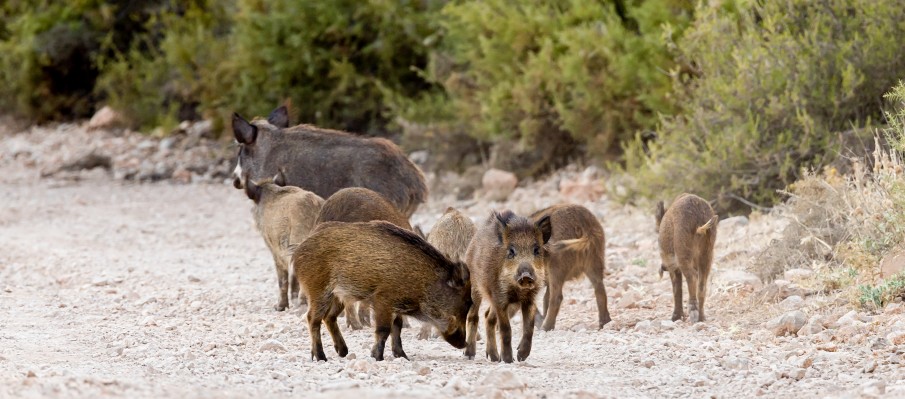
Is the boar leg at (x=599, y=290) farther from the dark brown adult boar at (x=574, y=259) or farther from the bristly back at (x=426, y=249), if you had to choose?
the bristly back at (x=426, y=249)

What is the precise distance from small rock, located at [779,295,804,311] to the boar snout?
204cm

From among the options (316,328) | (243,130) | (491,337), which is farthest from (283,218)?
(491,337)

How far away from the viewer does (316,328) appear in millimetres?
7121

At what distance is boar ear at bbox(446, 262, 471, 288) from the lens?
281 inches

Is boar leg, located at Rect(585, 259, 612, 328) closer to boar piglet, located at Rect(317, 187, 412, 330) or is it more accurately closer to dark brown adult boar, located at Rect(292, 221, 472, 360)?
boar piglet, located at Rect(317, 187, 412, 330)

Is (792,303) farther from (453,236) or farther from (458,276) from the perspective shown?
(458,276)

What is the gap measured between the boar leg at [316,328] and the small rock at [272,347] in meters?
0.39

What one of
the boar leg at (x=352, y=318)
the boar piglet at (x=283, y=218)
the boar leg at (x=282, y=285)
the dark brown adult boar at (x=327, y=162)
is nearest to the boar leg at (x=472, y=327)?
the boar leg at (x=352, y=318)

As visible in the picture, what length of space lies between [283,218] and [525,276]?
2.73 m

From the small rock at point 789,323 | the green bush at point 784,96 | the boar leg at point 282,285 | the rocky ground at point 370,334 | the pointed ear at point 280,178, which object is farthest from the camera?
the green bush at point 784,96

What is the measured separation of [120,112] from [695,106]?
14067mm

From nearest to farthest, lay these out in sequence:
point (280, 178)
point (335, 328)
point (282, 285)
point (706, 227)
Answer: point (335, 328) < point (706, 227) < point (282, 285) < point (280, 178)

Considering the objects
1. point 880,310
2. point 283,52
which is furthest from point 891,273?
point 283,52

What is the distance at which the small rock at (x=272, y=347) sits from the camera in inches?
293
